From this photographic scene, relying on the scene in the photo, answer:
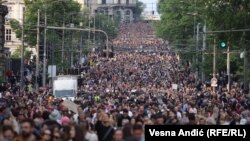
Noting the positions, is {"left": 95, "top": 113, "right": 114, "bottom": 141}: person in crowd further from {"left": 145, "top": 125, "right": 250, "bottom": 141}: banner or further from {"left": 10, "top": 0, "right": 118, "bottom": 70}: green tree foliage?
{"left": 10, "top": 0, "right": 118, "bottom": 70}: green tree foliage

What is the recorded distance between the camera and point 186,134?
18.3 metres

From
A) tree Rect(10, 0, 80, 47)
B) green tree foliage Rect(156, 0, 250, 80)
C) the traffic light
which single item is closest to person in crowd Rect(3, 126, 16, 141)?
the traffic light

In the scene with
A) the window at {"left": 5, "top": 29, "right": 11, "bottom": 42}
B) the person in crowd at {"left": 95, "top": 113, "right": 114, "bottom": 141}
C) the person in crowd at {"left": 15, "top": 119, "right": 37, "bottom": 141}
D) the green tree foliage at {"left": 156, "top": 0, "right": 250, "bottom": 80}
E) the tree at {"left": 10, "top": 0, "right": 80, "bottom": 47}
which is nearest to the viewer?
the person in crowd at {"left": 15, "top": 119, "right": 37, "bottom": 141}

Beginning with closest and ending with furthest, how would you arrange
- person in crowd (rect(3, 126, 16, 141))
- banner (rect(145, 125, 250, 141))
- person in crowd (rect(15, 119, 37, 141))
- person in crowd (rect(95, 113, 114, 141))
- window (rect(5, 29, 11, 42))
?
1. banner (rect(145, 125, 250, 141))
2. person in crowd (rect(15, 119, 37, 141))
3. person in crowd (rect(3, 126, 16, 141))
4. person in crowd (rect(95, 113, 114, 141))
5. window (rect(5, 29, 11, 42))

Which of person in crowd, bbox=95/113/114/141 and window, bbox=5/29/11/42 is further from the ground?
person in crowd, bbox=95/113/114/141

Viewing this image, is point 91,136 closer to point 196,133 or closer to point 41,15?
point 196,133

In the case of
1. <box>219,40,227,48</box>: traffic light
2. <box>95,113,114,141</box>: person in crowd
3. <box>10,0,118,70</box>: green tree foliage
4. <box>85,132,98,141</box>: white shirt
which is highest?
<box>85,132,98,141</box>: white shirt

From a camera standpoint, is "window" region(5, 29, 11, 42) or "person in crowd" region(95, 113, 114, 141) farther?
"window" region(5, 29, 11, 42)

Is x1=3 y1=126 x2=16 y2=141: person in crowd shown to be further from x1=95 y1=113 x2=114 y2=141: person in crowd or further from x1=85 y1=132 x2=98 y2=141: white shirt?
x1=95 y1=113 x2=114 y2=141: person in crowd

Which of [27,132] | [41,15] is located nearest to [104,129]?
[27,132]

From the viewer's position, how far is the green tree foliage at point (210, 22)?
170 feet

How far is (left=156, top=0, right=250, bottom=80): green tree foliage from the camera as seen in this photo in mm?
51697

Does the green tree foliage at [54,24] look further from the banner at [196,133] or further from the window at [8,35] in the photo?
the banner at [196,133]

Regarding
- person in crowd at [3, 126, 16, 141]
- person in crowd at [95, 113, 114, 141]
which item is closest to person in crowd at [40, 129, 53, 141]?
person in crowd at [3, 126, 16, 141]
